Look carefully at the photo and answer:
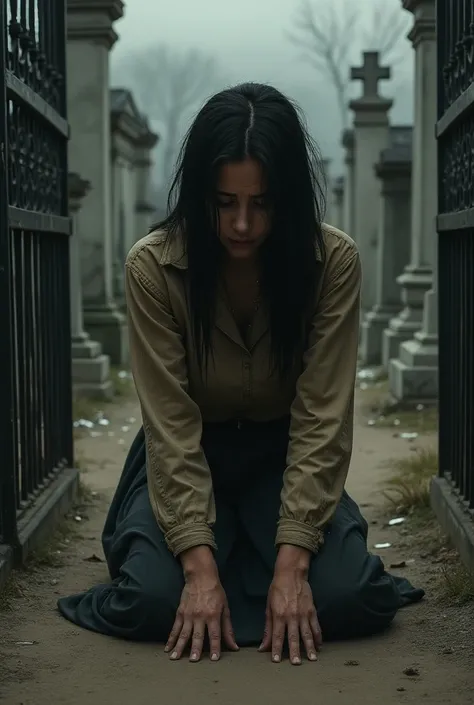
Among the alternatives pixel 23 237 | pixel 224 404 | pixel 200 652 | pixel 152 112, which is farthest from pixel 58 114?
pixel 152 112

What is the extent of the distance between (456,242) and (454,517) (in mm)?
950

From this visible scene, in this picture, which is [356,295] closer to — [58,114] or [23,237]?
[23,237]

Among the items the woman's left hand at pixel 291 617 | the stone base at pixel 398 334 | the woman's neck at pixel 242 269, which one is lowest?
the woman's left hand at pixel 291 617

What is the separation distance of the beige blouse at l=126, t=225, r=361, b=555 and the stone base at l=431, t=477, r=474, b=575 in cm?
67

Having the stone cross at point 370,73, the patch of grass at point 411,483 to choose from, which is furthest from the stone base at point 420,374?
the stone cross at point 370,73

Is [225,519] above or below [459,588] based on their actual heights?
above

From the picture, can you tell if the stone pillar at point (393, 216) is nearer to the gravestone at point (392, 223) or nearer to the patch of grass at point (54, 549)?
the gravestone at point (392, 223)

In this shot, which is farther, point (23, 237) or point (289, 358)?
point (23, 237)

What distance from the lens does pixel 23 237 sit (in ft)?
13.6

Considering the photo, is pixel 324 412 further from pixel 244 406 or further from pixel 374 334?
pixel 374 334

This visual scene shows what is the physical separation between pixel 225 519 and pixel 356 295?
702 mm

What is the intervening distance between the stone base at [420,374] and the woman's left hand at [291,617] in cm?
522

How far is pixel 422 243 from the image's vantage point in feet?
31.0

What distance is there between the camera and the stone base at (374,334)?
461 inches
